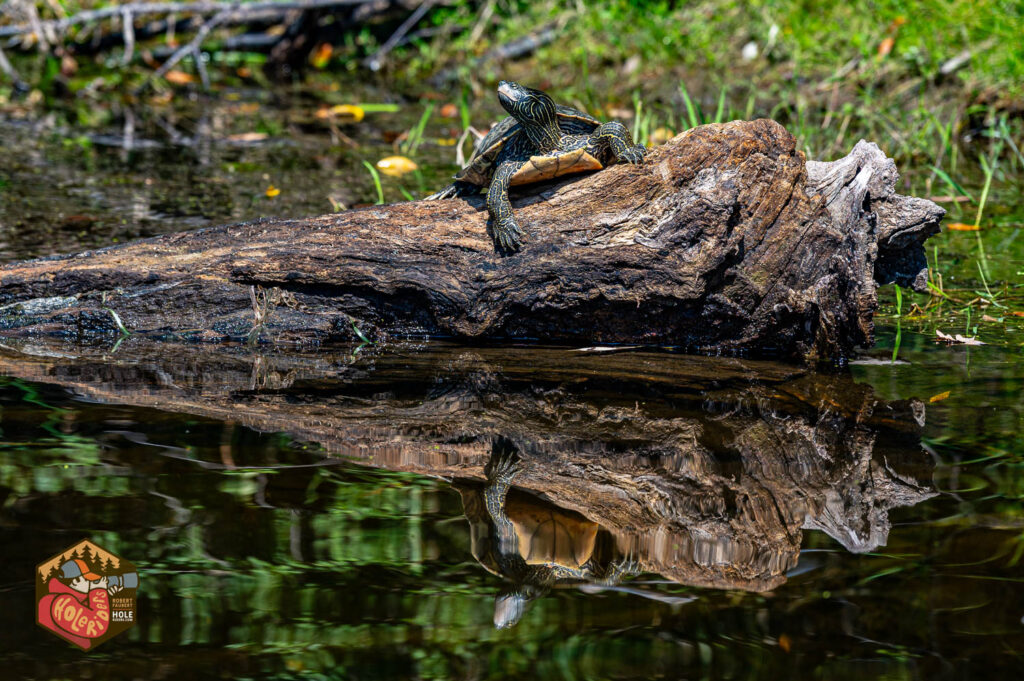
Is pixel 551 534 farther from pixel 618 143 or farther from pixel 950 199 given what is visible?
pixel 950 199

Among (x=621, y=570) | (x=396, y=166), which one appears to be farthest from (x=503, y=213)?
(x=396, y=166)

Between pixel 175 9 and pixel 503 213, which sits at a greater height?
pixel 175 9

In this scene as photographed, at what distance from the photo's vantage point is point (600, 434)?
2.73 m

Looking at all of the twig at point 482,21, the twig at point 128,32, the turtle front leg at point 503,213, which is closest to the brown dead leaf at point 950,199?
the turtle front leg at point 503,213

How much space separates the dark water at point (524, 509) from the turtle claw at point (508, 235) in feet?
1.32

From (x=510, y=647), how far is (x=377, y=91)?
8.23m

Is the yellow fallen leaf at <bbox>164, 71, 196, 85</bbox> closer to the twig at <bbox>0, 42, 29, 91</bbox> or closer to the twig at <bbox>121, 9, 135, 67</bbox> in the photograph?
the twig at <bbox>121, 9, 135, 67</bbox>

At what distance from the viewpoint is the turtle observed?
11.4 ft

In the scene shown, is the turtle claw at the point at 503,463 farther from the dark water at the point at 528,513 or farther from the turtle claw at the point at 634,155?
the turtle claw at the point at 634,155

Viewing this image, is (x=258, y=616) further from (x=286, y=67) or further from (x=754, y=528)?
(x=286, y=67)

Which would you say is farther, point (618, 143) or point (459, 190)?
point (459, 190)

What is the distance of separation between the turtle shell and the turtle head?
2.0 inches

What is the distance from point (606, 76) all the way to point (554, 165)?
529cm

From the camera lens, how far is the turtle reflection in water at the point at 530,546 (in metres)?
1.97
